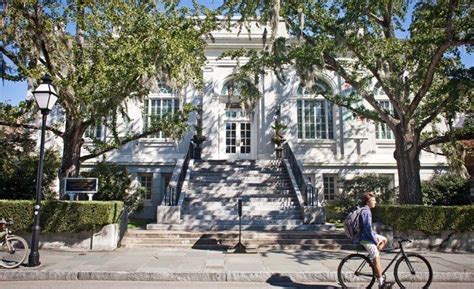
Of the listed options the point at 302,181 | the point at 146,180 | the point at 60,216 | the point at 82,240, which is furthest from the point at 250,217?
the point at 146,180

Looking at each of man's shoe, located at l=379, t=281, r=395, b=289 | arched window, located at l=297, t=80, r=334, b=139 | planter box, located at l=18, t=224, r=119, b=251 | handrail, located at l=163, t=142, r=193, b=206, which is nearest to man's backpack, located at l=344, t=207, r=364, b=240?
man's shoe, located at l=379, t=281, r=395, b=289

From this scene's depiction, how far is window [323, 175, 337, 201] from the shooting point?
65.6 ft

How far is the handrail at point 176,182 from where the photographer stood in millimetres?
13875

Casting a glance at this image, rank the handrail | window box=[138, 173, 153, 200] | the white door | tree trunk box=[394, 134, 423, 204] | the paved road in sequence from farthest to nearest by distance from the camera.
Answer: the white door, window box=[138, 173, 153, 200], the handrail, tree trunk box=[394, 134, 423, 204], the paved road

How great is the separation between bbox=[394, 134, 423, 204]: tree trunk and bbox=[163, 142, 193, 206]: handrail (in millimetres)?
7937

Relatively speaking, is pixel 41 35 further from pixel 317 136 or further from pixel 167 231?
pixel 317 136

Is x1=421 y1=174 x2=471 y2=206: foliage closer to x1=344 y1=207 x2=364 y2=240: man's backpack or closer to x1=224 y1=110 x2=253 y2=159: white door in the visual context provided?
x1=224 y1=110 x2=253 y2=159: white door

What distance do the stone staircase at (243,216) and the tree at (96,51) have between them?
3.65 m

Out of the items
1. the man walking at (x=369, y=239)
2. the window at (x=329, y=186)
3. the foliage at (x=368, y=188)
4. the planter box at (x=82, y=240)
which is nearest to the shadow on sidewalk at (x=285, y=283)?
the man walking at (x=369, y=239)

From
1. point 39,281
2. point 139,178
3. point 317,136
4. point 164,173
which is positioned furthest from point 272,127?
point 39,281

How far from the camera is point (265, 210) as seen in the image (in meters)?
14.5

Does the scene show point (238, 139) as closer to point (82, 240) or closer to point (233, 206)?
point (233, 206)

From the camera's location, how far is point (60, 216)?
431 inches

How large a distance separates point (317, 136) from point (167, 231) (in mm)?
11290
